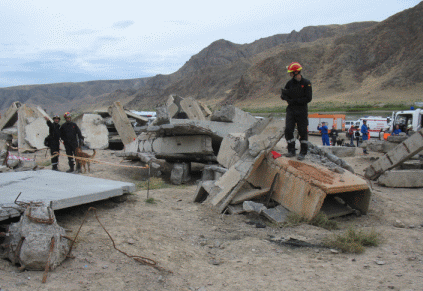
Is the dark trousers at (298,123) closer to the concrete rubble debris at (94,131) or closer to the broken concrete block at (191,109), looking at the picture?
the broken concrete block at (191,109)

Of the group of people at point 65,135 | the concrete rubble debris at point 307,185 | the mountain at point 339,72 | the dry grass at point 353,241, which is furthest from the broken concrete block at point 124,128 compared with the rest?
the mountain at point 339,72

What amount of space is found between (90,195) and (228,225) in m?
1.92

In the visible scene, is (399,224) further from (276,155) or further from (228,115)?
(228,115)

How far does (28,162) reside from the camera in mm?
8898

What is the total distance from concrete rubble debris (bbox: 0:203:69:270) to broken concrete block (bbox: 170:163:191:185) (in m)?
5.29

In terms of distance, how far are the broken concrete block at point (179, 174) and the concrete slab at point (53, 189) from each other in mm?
3129

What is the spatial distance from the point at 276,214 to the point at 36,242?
127 inches

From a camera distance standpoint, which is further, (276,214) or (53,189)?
(276,214)

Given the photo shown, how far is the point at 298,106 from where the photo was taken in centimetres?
599

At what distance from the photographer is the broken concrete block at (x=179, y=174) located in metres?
8.70

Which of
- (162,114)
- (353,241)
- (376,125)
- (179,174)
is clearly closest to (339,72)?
(376,125)

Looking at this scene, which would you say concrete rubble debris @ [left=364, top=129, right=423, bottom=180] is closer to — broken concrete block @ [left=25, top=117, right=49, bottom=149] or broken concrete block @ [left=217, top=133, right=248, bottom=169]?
broken concrete block @ [left=217, top=133, right=248, bottom=169]

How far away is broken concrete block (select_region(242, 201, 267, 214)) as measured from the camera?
512 centimetres

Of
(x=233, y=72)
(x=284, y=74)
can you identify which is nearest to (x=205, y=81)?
(x=233, y=72)
